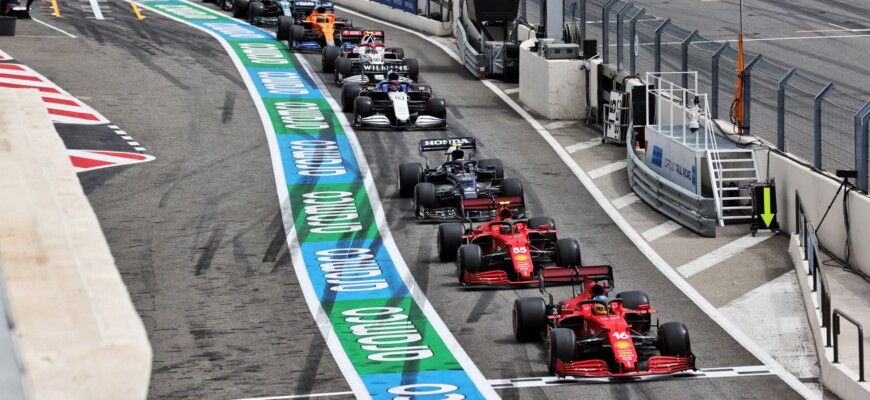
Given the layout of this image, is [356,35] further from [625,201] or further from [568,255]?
[568,255]

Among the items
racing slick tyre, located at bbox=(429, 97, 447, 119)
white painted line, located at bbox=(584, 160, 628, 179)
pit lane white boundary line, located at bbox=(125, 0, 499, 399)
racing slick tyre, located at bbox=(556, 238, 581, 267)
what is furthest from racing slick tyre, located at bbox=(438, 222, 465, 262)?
racing slick tyre, located at bbox=(429, 97, 447, 119)

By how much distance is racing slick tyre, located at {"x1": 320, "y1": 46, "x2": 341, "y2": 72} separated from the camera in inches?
1484

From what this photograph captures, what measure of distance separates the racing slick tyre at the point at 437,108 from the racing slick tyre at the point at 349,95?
8.23 feet

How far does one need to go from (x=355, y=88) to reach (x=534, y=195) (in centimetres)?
816

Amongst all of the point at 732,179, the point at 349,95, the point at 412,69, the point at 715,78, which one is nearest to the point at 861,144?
the point at 732,179

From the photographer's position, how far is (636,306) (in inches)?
716

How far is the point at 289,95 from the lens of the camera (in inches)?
1406

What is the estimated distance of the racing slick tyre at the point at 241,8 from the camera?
46906 mm

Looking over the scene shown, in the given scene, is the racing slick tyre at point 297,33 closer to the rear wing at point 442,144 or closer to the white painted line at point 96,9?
the white painted line at point 96,9

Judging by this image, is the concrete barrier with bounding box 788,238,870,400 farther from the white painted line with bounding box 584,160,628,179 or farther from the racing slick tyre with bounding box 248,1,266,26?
the racing slick tyre with bounding box 248,1,266,26

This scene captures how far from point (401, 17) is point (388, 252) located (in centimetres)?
2544

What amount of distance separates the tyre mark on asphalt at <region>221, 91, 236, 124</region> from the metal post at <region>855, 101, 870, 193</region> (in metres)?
15.8

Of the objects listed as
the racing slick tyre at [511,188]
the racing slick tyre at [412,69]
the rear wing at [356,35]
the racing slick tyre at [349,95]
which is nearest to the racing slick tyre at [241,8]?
the rear wing at [356,35]

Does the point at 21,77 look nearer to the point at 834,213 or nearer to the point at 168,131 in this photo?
the point at 168,131
